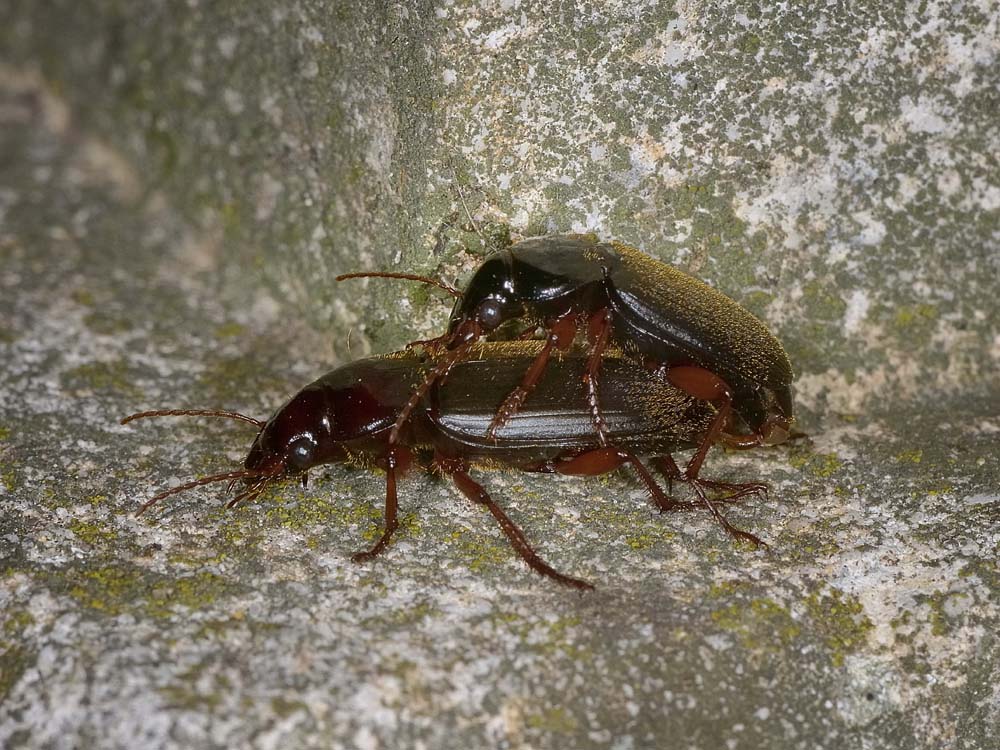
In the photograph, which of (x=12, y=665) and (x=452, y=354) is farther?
(x=452, y=354)

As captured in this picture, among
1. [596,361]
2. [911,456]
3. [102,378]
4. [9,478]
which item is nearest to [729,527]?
[596,361]

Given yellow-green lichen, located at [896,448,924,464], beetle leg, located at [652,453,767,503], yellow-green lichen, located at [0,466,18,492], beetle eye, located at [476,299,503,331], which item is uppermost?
beetle eye, located at [476,299,503,331]

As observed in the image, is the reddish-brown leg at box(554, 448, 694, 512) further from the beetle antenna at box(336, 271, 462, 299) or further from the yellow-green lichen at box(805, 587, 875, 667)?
the beetle antenna at box(336, 271, 462, 299)

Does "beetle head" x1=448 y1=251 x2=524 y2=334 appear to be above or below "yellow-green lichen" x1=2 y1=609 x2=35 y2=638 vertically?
above

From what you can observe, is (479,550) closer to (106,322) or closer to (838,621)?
(838,621)

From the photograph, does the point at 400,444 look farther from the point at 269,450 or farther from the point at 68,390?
the point at 68,390

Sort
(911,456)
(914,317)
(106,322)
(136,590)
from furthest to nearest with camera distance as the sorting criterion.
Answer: (106,322), (914,317), (911,456), (136,590)

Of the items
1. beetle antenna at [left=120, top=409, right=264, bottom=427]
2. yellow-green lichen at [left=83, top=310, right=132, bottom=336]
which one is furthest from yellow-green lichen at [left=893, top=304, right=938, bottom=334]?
yellow-green lichen at [left=83, top=310, right=132, bottom=336]
